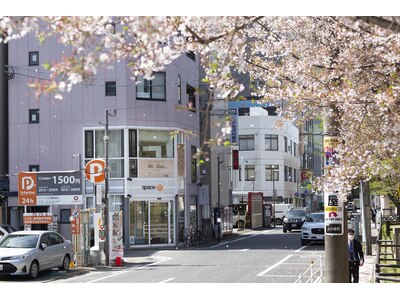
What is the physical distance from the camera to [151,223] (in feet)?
104

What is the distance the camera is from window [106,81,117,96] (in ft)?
99.5

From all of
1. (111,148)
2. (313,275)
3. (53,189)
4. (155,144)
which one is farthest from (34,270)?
(155,144)

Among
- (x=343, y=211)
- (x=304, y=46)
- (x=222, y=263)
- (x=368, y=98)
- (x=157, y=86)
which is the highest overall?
(x=157, y=86)

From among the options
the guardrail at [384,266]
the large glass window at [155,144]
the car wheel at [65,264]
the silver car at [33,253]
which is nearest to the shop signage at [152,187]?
the large glass window at [155,144]

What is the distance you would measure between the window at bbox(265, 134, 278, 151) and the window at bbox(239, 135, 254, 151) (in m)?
1.49

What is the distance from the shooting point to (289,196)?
6756cm

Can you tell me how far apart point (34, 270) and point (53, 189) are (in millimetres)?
6759

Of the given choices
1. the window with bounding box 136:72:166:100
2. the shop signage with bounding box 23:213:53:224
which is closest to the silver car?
the shop signage with bounding box 23:213:53:224

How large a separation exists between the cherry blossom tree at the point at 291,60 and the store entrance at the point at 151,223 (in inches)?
690

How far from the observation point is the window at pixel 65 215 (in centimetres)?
2666

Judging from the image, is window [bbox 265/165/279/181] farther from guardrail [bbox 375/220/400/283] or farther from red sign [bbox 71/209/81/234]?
guardrail [bbox 375/220/400/283]
